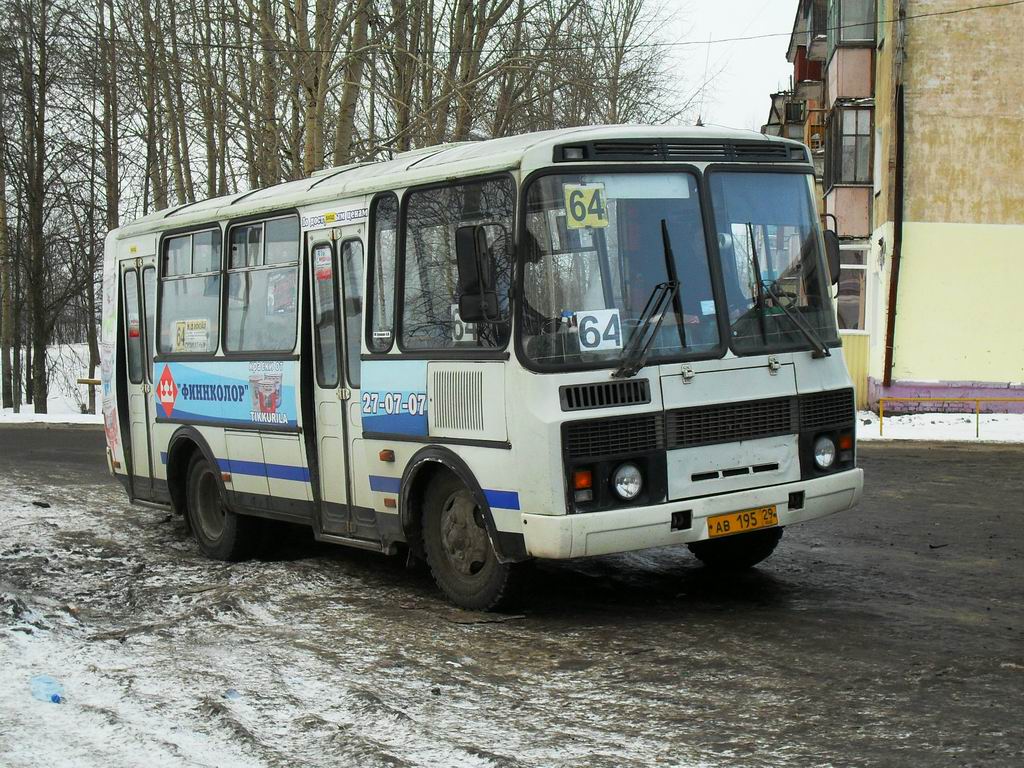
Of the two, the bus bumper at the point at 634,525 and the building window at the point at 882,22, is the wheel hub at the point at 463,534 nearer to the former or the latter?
the bus bumper at the point at 634,525

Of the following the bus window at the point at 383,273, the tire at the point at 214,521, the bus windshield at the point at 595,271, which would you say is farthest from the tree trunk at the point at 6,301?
the bus windshield at the point at 595,271

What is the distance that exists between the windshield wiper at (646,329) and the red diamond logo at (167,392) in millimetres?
5402

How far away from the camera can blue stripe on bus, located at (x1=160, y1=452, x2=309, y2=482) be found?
10041 millimetres

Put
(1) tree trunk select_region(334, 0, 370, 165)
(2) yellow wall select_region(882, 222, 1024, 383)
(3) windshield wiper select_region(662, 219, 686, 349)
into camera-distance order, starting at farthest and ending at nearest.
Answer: (2) yellow wall select_region(882, 222, 1024, 383) → (1) tree trunk select_region(334, 0, 370, 165) → (3) windshield wiper select_region(662, 219, 686, 349)

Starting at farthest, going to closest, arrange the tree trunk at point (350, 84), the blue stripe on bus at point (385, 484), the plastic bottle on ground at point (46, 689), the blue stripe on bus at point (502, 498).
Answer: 1. the tree trunk at point (350, 84)
2. the blue stripe on bus at point (385, 484)
3. the blue stripe on bus at point (502, 498)
4. the plastic bottle on ground at point (46, 689)

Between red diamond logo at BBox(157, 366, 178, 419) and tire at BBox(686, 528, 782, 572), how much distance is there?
4823 millimetres

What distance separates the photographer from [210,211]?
444 inches

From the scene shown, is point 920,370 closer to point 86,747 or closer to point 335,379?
point 335,379

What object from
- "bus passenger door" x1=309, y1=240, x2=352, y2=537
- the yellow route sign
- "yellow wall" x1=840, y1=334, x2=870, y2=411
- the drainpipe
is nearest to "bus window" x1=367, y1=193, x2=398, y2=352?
"bus passenger door" x1=309, y1=240, x2=352, y2=537

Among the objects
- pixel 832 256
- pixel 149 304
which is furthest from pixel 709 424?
pixel 149 304

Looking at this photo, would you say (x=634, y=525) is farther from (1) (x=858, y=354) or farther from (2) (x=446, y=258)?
(1) (x=858, y=354)

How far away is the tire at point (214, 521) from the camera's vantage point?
11.1m

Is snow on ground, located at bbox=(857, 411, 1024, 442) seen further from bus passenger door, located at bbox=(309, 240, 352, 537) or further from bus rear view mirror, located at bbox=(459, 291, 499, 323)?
bus rear view mirror, located at bbox=(459, 291, 499, 323)

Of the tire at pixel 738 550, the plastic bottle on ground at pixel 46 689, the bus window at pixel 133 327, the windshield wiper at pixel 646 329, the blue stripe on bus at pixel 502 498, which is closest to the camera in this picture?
the plastic bottle on ground at pixel 46 689
